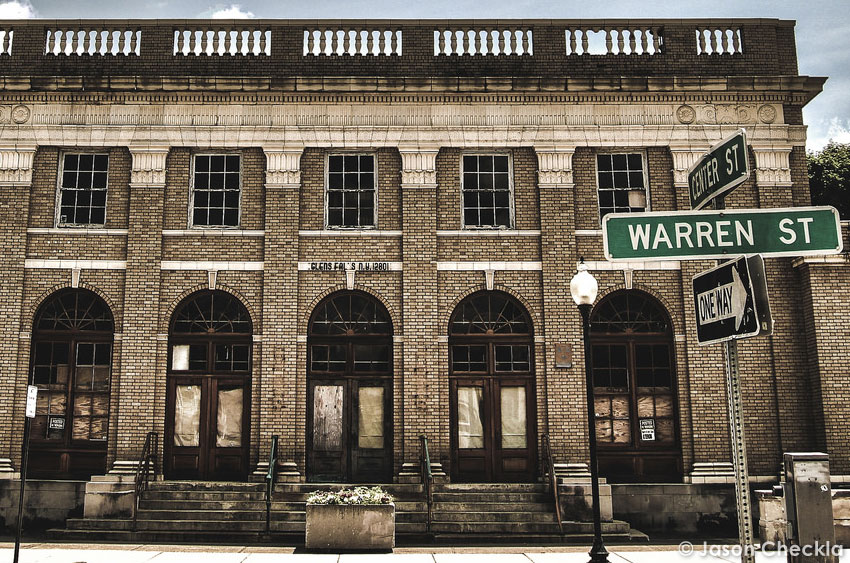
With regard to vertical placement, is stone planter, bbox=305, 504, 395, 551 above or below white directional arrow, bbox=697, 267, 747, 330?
below

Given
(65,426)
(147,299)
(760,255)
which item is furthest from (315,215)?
(760,255)

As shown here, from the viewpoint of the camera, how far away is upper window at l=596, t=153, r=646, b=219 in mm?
16844

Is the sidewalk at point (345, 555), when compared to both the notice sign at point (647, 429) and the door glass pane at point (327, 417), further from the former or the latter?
the door glass pane at point (327, 417)

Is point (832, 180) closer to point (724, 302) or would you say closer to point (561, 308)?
point (561, 308)

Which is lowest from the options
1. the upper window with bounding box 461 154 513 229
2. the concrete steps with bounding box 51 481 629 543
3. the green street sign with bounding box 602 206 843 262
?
the concrete steps with bounding box 51 481 629 543

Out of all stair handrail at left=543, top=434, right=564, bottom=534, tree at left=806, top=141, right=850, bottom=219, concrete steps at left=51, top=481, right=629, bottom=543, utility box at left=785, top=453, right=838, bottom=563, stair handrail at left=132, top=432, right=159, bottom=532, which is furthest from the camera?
tree at left=806, top=141, right=850, bottom=219

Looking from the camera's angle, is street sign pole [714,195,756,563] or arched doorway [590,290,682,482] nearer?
street sign pole [714,195,756,563]

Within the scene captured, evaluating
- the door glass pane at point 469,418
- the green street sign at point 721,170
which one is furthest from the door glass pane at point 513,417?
the green street sign at point 721,170

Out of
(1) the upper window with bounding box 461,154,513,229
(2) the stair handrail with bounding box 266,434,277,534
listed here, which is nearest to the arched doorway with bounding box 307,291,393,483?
(2) the stair handrail with bounding box 266,434,277,534

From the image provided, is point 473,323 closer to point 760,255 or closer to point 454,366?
point 454,366

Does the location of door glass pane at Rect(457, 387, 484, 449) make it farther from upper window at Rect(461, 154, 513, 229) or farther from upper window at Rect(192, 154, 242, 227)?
upper window at Rect(192, 154, 242, 227)

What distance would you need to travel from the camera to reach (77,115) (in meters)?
16.8

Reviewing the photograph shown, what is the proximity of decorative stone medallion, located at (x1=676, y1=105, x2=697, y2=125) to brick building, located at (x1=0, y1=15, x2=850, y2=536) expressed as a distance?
0.05 meters

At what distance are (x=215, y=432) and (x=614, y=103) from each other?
11385mm
